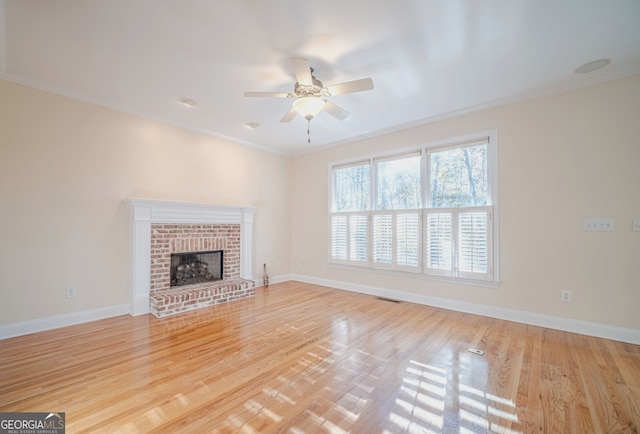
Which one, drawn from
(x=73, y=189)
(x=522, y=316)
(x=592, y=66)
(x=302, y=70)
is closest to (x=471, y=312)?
(x=522, y=316)

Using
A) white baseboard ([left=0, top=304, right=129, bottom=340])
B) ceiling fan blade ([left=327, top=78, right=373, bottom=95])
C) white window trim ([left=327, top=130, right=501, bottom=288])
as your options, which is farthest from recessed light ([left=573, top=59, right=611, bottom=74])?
white baseboard ([left=0, top=304, right=129, bottom=340])

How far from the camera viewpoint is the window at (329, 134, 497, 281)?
148 inches

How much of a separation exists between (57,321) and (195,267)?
1.82 meters

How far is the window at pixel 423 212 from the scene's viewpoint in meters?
3.75

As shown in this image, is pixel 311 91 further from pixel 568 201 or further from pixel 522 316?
pixel 522 316

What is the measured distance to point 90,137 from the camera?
3.51 metres

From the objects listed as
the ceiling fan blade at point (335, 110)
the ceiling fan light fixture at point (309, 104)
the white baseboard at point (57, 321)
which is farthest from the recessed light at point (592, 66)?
the white baseboard at point (57, 321)

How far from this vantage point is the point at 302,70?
2439mm

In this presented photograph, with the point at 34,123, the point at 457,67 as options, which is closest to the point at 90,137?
the point at 34,123

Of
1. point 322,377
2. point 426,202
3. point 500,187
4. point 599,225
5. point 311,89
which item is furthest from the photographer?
point 426,202

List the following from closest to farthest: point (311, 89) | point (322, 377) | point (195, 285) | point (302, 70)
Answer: point (322, 377) < point (302, 70) < point (311, 89) < point (195, 285)

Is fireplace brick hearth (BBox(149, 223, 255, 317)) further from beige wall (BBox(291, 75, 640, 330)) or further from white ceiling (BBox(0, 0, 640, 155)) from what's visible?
beige wall (BBox(291, 75, 640, 330))

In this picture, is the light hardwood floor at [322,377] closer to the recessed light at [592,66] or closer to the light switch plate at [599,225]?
the light switch plate at [599,225]

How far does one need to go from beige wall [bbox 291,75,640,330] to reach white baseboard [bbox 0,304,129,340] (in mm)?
4699
